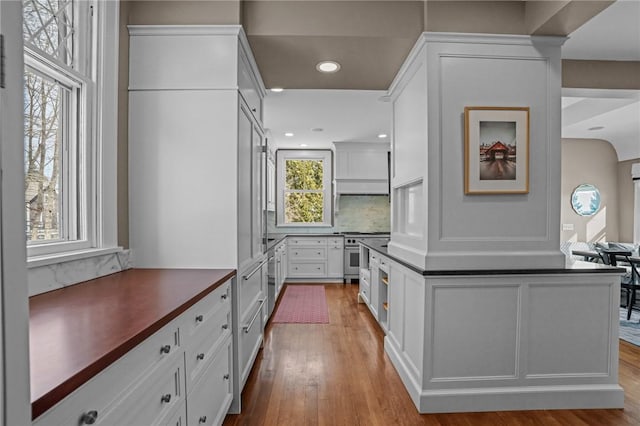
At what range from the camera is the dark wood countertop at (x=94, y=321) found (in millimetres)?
729

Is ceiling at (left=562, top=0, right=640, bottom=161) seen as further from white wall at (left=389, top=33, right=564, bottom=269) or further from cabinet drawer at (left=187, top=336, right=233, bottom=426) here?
cabinet drawer at (left=187, top=336, right=233, bottom=426)

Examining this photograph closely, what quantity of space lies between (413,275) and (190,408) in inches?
62.3

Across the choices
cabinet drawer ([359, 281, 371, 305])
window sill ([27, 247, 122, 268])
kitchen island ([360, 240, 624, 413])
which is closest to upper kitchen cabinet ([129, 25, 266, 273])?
window sill ([27, 247, 122, 268])

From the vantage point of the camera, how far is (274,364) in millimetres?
2822

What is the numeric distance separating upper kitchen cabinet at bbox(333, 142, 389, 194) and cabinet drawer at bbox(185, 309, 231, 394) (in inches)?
184

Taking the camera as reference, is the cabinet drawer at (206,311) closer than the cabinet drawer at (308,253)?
Yes

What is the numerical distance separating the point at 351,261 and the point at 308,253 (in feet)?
2.64

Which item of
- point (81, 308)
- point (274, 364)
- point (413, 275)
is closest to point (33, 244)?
point (81, 308)

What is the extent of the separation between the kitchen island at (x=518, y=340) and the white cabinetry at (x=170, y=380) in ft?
4.05

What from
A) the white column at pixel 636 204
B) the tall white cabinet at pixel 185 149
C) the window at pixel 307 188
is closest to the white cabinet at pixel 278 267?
the window at pixel 307 188

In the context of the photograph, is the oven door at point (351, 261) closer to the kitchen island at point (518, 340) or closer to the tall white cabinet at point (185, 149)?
the kitchen island at point (518, 340)

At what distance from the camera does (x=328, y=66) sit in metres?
2.69

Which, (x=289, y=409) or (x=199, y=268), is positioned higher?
(x=199, y=268)

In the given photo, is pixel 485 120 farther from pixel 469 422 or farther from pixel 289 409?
pixel 289 409
